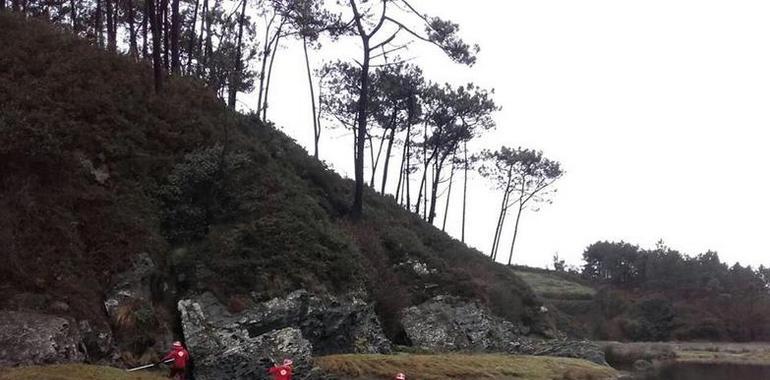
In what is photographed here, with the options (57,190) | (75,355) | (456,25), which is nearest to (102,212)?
(57,190)

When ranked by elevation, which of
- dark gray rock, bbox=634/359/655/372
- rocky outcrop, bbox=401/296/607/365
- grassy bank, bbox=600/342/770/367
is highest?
rocky outcrop, bbox=401/296/607/365

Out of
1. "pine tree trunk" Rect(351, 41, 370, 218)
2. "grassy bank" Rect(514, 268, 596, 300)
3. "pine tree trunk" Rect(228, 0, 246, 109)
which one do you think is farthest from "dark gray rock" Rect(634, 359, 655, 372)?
"grassy bank" Rect(514, 268, 596, 300)

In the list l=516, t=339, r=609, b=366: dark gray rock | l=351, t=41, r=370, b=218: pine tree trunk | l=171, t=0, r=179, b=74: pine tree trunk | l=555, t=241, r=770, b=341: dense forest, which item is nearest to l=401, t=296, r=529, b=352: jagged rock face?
l=516, t=339, r=609, b=366: dark gray rock

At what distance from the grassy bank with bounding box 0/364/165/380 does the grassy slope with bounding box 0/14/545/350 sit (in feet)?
8.41

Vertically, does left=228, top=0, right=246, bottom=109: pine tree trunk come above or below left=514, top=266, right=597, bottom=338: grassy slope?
above

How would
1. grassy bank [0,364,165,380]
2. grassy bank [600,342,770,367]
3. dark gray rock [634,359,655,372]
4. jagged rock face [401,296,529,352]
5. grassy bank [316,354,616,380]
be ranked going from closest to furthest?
grassy bank [0,364,165,380]
grassy bank [316,354,616,380]
jagged rock face [401,296,529,352]
dark gray rock [634,359,655,372]
grassy bank [600,342,770,367]

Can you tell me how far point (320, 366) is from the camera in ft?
70.5

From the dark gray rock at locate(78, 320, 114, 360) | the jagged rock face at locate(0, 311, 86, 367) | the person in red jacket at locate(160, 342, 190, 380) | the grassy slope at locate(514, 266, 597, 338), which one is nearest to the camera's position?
the jagged rock face at locate(0, 311, 86, 367)

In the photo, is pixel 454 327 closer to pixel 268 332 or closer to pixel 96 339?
pixel 268 332

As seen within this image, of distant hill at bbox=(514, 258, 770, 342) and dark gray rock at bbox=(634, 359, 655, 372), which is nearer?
dark gray rock at bbox=(634, 359, 655, 372)

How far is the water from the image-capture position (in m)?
37.8

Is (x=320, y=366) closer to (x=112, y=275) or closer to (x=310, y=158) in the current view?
(x=112, y=275)

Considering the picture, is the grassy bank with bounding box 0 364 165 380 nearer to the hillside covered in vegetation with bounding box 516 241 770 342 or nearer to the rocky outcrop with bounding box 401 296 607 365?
the rocky outcrop with bounding box 401 296 607 365

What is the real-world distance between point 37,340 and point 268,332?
6.87 meters
